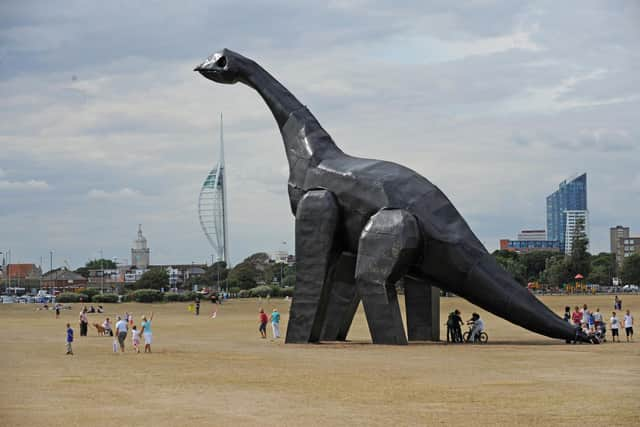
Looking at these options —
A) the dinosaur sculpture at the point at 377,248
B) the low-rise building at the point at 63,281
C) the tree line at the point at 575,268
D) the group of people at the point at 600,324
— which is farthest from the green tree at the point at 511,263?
the dinosaur sculpture at the point at 377,248

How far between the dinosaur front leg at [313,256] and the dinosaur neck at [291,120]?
1.78m

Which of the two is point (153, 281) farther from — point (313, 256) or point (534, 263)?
point (313, 256)

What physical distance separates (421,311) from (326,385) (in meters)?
12.5

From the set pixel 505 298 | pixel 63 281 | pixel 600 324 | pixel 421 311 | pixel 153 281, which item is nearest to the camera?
pixel 505 298

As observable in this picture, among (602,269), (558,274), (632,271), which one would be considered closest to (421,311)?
(558,274)

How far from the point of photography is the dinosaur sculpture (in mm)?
29094

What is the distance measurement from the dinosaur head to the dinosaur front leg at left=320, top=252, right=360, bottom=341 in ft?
23.9

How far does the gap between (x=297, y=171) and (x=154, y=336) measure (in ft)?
39.7

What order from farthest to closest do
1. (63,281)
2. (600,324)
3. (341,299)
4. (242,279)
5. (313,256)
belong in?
(63,281)
(242,279)
(600,324)
(341,299)
(313,256)

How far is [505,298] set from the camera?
29.1 m

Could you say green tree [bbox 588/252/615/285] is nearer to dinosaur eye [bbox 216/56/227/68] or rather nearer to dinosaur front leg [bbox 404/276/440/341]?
dinosaur front leg [bbox 404/276/440/341]

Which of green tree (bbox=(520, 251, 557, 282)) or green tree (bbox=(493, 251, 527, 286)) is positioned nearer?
green tree (bbox=(493, 251, 527, 286))

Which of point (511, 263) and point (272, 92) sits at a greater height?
point (272, 92)

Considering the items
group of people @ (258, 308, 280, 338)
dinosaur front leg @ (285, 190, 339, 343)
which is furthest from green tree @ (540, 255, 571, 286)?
dinosaur front leg @ (285, 190, 339, 343)
